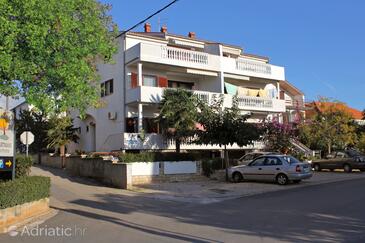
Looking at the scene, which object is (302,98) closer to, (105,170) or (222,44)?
(222,44)

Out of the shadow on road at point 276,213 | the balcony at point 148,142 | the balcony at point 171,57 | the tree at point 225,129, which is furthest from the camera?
the balcony at point 171,57

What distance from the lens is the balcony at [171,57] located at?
28.5 m

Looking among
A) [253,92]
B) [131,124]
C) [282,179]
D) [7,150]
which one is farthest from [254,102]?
[7,150]

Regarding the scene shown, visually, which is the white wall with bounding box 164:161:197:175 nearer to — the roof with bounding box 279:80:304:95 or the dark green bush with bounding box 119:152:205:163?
the dark green bush with bounding box 119:152:205:163

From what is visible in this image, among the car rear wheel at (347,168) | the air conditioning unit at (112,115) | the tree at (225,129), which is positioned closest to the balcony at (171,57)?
the air conditioning unit at (112,115)

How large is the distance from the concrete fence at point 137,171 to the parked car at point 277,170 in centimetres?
334

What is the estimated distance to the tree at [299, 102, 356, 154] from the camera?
40.3m

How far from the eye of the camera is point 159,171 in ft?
82.2

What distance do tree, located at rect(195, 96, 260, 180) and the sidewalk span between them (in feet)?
8.20

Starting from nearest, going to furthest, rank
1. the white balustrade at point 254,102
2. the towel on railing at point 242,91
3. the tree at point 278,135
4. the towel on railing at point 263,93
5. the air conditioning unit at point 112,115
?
1. the air conditioning unit at point 112,115
2. the tree at point 278,135
3. the white balustrade at point 254,102
4. the towel on railing at point 242,91
5. the towel on railing at point 263,93

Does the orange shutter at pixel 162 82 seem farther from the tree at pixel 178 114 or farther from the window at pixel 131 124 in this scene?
the tree at pixel 178 114

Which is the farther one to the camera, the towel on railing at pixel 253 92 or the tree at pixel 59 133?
the towel on railing at pixel 253 92

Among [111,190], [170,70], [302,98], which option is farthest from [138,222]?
[302,98]

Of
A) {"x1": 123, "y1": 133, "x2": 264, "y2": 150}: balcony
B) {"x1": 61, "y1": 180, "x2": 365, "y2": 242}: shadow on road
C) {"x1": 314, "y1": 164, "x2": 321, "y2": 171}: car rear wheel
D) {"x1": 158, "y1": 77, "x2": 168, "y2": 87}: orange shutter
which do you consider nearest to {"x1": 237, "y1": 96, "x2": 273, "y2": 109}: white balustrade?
{"x1": 158, "y1": 77, "x2": 168, "y2": 87}: orange shutter
